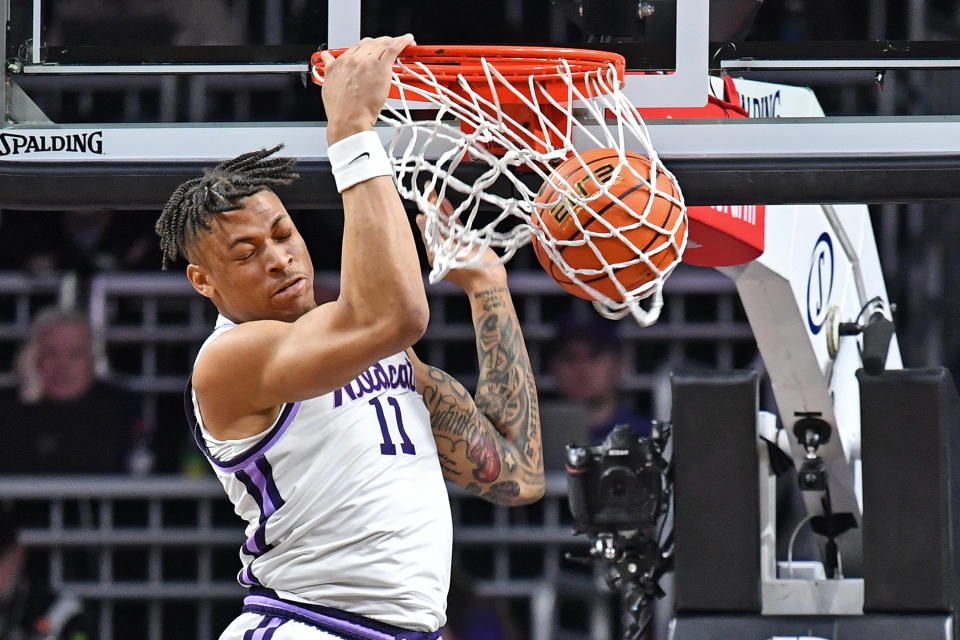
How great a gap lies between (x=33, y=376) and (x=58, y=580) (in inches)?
41.1

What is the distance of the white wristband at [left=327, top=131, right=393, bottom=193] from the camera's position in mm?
2387

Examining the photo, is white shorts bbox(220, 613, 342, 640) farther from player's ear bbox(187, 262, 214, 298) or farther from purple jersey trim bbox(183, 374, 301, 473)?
player's ear bbox(187, 262, 214, 298)

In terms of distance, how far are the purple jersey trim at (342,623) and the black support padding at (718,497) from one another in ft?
5.55

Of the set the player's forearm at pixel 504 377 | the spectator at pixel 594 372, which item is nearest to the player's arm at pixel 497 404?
the player's forearm at pixel 504 377

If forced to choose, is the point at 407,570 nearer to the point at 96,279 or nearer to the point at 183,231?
the point at 183,231

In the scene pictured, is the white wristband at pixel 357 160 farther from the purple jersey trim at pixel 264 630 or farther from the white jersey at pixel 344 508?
the purple jersey trim at pixel 264 630

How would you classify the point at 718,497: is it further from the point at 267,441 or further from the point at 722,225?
the point at 267,441

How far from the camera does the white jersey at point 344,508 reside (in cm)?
270

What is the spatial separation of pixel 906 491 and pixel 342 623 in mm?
2075

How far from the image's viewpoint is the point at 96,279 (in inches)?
291

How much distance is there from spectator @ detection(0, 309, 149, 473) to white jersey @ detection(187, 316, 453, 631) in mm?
4419

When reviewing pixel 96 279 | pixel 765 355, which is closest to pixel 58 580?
pixel 96 279

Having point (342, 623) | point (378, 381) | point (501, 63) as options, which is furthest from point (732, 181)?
point (342, 623)

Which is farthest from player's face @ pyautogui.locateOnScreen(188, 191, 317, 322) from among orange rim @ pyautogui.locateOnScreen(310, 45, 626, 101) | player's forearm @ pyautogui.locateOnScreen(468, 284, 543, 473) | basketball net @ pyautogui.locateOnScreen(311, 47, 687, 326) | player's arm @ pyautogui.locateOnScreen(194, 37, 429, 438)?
player's forearm @ pyautogui.locateOnScreen(468, 284, 543, 473)
